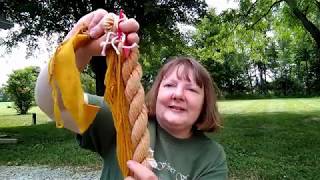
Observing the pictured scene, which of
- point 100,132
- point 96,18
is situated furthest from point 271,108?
point 96,18

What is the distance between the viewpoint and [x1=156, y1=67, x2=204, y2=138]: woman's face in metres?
1.68

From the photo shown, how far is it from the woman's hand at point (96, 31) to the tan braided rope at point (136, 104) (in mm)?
43

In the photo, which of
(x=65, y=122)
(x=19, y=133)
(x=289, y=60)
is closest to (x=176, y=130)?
(x=65, y=122)

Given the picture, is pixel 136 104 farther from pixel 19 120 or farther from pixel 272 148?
pixel 19 120

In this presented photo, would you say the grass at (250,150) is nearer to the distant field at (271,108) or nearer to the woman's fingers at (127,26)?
the woman's fingers at (127,26)

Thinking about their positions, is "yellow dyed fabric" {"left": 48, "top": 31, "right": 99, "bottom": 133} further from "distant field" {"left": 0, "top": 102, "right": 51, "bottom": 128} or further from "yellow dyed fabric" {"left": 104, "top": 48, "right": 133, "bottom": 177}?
"distant field" {"left": 0, "top": 102, "right": 51, "bottom": 128}

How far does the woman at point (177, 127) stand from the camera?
1.61 metres

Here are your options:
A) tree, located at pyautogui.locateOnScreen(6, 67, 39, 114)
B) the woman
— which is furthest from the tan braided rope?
tree, located at pyautogui.locateOnScreen(6, 67, 39, 114)

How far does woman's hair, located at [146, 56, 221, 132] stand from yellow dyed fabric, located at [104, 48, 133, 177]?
1.86 feet

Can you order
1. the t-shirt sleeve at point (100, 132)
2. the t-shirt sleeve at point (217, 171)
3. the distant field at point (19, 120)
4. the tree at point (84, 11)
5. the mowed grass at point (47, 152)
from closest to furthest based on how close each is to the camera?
the t-shirt sleeve at point (100, 132), the t-shirt sleeve at point (217, 171), the mowed grass at point (47, 152), the tree at point (84, 11), the distant field at point (19, 120)

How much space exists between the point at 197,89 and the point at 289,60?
5174cm

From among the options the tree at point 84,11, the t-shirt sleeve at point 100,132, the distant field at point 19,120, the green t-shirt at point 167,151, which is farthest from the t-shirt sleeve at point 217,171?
the distant field at point 19,120

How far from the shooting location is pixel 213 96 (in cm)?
187

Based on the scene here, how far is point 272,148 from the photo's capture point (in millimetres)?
10453
